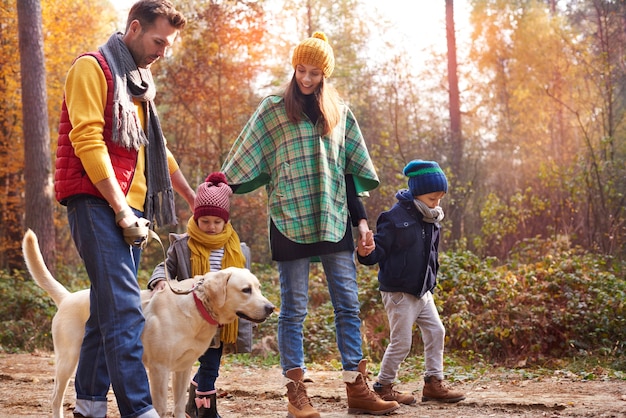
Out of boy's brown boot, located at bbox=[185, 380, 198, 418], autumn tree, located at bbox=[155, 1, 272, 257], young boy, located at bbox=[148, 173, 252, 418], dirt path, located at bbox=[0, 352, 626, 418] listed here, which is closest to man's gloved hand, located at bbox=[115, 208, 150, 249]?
young boy, located at bbox=[148, 173, 252, 418]

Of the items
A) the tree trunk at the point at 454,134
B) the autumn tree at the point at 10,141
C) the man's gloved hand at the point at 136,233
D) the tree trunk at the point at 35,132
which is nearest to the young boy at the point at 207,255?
the man's gloved hand at the point at 136,233

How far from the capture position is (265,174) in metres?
4.40

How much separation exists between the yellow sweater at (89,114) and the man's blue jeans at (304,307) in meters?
→ 1.48

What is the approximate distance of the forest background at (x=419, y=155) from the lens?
7777mm

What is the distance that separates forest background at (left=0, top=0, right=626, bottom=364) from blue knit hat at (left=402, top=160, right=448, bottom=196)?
3010 mm

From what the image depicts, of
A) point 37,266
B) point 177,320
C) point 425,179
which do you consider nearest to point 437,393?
point 425,179

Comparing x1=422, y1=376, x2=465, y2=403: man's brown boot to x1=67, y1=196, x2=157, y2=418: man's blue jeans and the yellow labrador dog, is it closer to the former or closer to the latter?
the yellow labrador dog

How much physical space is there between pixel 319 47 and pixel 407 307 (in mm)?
1829

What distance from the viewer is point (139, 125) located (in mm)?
3342

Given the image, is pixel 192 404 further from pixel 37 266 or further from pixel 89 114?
pixel 89 114

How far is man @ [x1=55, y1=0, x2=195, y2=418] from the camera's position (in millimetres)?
3076

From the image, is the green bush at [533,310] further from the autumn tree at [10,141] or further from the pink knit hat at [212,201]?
the autumn tree at [10,141]

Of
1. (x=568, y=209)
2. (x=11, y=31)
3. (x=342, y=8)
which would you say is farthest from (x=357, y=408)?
(x=342, y=8)

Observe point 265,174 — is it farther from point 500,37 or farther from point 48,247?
point 500,37
